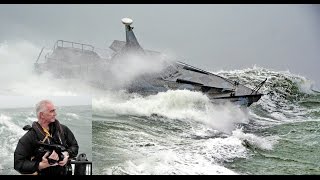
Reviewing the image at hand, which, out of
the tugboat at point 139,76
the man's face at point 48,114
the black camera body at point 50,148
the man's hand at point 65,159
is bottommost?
the man's hand at point 65,159

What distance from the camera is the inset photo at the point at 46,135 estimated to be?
223cm

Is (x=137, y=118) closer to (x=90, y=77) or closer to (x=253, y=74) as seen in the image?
(x=90, y=77)

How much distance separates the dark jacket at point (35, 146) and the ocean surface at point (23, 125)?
65cm

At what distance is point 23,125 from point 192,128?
1.44m

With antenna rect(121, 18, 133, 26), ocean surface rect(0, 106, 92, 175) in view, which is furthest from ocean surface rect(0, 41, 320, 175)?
antenna rect(121, 18, 133, 26)

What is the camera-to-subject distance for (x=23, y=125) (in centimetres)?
Result: 303

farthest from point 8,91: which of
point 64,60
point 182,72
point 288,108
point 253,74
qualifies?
point 288,108

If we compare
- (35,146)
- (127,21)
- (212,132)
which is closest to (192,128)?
(212,132)

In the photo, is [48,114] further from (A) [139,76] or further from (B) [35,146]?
(A) [139,76]

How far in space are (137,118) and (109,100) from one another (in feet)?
0.97

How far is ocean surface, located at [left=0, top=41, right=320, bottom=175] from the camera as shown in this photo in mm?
3062

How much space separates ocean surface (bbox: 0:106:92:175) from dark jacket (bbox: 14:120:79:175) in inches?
25.5

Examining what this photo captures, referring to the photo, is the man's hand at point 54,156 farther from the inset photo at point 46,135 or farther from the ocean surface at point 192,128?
the ocean surface at point 192,128

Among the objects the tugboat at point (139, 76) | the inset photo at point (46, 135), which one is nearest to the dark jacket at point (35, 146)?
the inset photo at point (46, 135)
